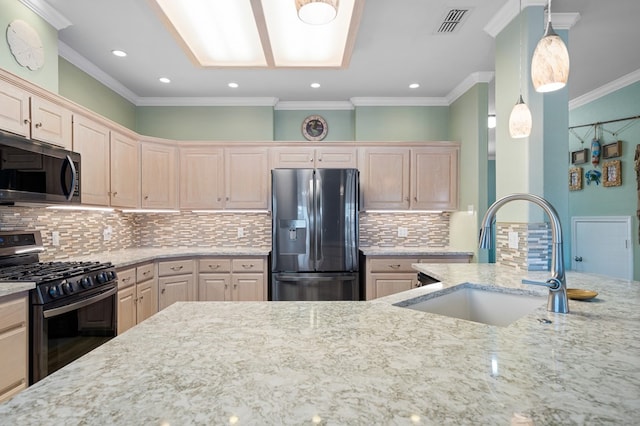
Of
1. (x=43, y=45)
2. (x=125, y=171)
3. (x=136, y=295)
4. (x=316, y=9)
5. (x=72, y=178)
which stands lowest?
(x=136, y=295)

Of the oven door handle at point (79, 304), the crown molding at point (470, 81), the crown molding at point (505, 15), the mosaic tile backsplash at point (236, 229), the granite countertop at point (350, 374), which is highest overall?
the crown molding at point (505, 15)

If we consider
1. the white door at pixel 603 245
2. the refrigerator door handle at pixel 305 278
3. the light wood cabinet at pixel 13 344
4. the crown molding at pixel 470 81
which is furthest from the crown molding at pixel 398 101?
the light wood cabinet at pixel 13 344

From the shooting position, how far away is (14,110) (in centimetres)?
200

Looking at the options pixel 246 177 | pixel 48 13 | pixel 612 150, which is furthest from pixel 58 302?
pixel 612 150

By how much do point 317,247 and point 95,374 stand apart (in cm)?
275

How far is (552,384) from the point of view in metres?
0.60

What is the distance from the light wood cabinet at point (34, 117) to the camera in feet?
6.40

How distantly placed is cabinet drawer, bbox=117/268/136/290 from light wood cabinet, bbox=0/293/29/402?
2.96 feet

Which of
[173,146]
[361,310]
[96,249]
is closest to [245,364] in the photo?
[361,310]

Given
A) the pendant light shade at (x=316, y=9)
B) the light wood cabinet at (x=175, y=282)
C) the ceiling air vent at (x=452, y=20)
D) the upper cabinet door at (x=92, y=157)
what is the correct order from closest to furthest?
the pendant light shade at (x=316, y=9)
the ceiling air vent at (x=452, y=20)
the upper cabinet door at (x=92, y=157)
the light wood cabinet at (x=175, y=282)

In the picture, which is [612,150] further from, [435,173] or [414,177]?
[414,177]

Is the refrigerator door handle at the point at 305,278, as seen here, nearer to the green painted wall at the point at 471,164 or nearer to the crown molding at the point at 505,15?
the green painted wall at the point at 471,164

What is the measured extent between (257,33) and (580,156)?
435cm

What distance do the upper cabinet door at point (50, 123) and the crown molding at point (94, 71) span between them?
2.70ft
